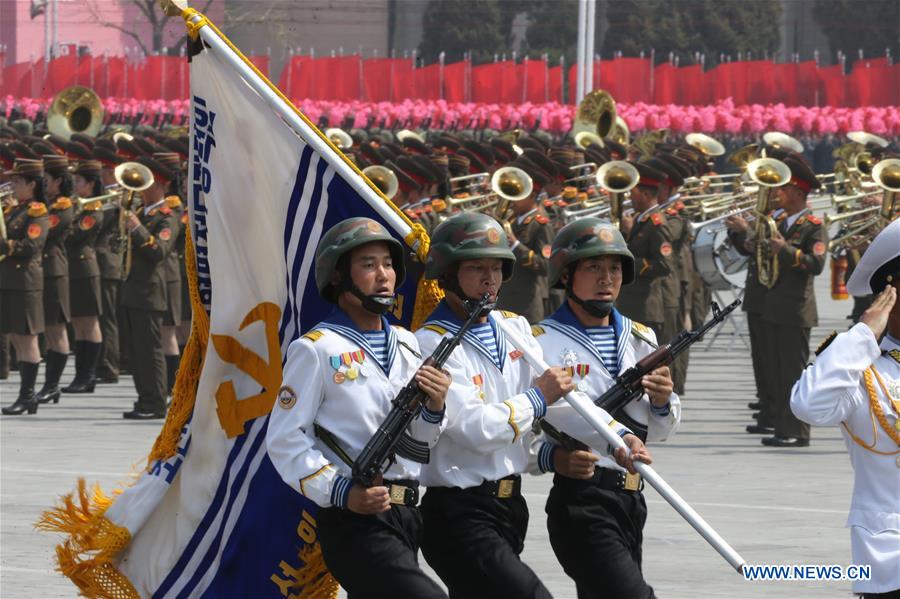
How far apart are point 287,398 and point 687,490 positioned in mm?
6208

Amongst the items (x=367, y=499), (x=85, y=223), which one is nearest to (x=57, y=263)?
(x=85, y=223)

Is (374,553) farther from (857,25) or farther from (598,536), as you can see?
(857,25)

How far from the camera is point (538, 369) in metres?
6.66

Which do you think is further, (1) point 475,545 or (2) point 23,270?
(2) point 23,270

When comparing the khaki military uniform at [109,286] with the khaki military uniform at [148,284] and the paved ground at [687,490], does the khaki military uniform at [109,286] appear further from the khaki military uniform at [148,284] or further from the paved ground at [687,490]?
the khaki military uniform at [148,284]

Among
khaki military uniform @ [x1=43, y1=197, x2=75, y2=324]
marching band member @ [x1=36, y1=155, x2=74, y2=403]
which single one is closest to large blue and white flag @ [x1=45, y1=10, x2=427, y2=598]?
marching band member @ [x1=36, y1=155, x2=74, y2=403]

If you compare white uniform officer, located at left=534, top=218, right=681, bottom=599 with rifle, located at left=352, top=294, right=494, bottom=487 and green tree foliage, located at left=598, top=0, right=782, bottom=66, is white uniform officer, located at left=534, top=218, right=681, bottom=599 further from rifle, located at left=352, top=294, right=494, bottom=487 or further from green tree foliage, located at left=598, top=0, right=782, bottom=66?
green tree foliage, located at left=598, top=0, right=782, bottom=66

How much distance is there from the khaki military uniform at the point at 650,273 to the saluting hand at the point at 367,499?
943cm

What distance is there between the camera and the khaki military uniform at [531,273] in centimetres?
1583

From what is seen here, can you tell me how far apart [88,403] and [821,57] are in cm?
5786

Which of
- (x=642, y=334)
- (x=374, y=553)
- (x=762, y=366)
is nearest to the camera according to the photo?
(x=374, y=553)

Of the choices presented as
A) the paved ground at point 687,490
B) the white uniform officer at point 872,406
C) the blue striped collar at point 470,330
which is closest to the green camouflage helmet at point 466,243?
the blue striped collar at point 470,330

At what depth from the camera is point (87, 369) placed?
686 inches

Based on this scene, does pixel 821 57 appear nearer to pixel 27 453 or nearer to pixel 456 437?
pixel 27 453
